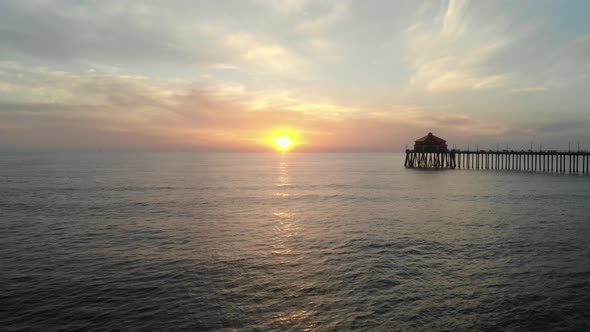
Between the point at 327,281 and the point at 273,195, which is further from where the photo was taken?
the point at 273,195

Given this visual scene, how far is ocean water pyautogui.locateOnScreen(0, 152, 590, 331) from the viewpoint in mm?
14922

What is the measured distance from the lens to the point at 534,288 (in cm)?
1797

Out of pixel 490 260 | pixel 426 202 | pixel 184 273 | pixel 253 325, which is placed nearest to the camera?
pixel 253 325

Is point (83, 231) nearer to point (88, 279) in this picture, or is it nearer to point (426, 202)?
point (88, 279)

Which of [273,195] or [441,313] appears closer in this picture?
[441,313]

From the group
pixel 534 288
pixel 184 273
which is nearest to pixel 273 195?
pixel 184 273

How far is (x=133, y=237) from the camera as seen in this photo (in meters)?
27.9

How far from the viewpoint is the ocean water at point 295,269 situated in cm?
1492

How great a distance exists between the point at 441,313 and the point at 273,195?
4255 centimetres

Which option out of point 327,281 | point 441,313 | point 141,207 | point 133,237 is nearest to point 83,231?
point 133,237

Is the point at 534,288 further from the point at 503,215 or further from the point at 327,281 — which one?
the point at 503,215

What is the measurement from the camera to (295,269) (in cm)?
2083

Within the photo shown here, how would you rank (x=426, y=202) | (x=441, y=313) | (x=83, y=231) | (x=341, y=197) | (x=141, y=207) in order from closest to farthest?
(x=441, y=313) < (x=83, y=231) < (x=141, y=207) < (x=426, y=202) < (x=341, y=197)

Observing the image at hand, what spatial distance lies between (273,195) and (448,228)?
98.7 feet
